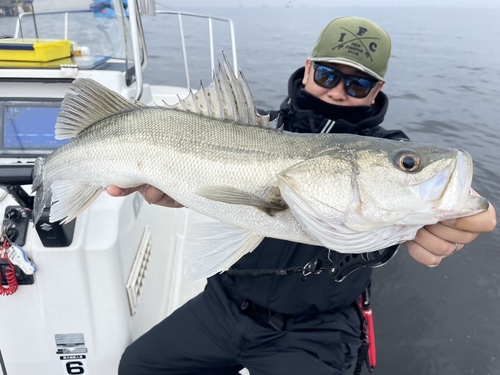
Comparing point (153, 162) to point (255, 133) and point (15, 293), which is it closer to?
point (255, 133)

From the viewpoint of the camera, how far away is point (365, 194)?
4.44 ft

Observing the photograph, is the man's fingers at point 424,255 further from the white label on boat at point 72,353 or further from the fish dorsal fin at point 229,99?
the white label on boat at point 72,353

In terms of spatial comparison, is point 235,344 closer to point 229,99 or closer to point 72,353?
point 72,353

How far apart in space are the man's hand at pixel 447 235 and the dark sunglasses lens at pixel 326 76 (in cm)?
116

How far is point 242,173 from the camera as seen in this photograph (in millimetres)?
1530

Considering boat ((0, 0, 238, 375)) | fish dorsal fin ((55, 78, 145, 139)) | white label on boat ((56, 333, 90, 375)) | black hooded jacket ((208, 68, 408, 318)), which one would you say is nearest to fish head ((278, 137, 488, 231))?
black hooded jacket ((208, 68, 408, 318))

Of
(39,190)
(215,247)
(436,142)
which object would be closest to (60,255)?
(39,190)

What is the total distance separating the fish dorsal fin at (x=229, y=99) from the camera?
1.62 meters

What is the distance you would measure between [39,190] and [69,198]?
0.18 meters

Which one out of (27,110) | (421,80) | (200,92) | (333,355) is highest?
(200,92)

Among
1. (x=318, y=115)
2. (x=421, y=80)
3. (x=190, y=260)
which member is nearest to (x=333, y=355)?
(x=190, y=260)

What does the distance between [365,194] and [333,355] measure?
108 centimetres

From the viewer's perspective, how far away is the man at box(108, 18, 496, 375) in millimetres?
2029

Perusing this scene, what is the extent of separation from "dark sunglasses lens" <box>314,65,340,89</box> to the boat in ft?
3.22
